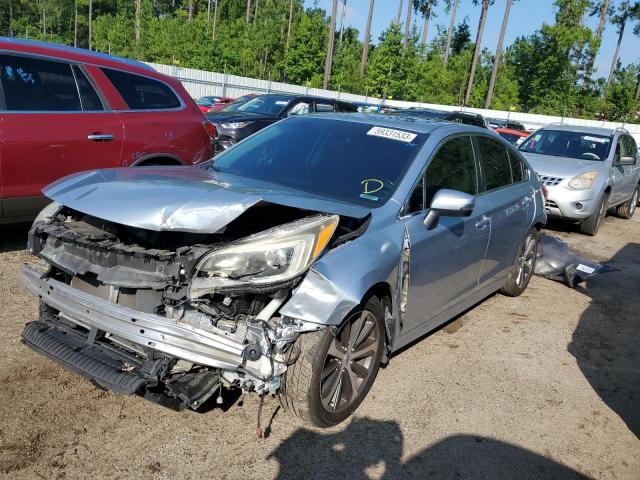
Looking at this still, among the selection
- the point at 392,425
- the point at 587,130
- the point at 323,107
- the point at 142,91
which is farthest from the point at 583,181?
the point at 392,425

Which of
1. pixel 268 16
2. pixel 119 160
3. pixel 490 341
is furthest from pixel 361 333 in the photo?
pixel 268 16

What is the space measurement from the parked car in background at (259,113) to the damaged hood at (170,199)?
24.0 ft

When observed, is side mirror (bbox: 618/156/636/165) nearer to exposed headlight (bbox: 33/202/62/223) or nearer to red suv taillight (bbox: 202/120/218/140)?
red suv taillight (bbox: 202/120/218/140)

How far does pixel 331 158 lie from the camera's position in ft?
13.3

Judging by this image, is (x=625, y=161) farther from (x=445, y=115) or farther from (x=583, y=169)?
(x=445, y=115)

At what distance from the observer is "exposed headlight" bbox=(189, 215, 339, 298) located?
9.09 ft

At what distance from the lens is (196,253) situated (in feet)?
9.41

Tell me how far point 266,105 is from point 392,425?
33.6 ft

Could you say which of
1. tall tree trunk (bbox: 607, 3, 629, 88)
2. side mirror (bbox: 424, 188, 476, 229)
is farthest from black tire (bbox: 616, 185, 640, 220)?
tall tree trunk (bbox: 607, 3, 629, 88)

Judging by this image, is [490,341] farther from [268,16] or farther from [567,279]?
[268,16]

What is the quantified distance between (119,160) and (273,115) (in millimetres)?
6454

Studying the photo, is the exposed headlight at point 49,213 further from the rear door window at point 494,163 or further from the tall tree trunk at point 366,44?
the tall tree trunk at point 366,44

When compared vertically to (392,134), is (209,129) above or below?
below

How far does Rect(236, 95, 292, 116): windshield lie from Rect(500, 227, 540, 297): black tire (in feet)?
24.1
